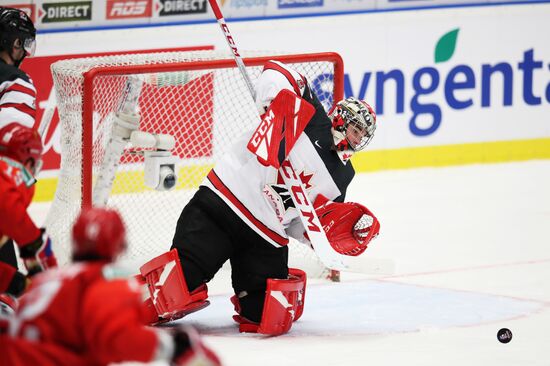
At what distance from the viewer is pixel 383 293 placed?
5238 mm

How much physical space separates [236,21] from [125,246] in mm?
4643

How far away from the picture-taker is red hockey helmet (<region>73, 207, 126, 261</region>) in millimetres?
2615

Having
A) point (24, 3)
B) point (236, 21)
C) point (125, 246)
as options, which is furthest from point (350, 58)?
point (125, 246)

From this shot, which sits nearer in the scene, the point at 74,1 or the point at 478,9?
the point at 74,1

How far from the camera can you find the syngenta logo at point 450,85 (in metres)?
7.76

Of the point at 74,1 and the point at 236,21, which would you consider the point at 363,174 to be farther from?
the point at 74,1

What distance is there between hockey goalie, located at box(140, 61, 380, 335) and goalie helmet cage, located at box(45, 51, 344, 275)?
Answer: 2.21ft

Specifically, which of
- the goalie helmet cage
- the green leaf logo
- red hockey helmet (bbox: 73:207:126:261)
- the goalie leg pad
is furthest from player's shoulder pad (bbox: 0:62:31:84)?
the green leaf logo

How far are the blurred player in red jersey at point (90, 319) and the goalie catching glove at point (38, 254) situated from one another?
1.90 feet

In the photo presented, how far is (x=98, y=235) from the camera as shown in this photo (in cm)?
262

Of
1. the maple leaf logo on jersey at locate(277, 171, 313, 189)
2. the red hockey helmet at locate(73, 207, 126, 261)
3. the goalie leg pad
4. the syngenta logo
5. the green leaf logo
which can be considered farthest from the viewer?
the green leaf logo

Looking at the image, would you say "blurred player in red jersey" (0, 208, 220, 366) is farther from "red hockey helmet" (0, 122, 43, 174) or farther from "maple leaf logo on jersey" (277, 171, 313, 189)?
"maple leaf logo on jersey" (277, 171, 313, 189)

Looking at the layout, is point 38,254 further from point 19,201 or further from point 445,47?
point 445,47

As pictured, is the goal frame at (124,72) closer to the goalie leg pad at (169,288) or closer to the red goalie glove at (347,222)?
the goalie leg pad at (169,288)
